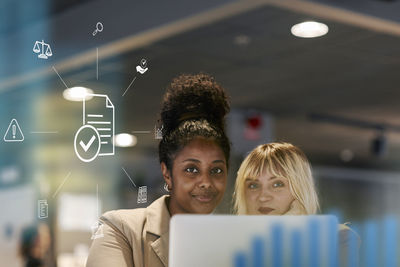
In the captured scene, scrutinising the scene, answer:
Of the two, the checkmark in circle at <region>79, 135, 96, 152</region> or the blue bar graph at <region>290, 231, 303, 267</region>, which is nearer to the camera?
the blue bar graph at <region>290, 231, 303, 267</region>

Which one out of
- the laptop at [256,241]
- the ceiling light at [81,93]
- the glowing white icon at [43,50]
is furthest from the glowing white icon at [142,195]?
the laptop at [256,241]

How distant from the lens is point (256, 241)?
4.05 feet

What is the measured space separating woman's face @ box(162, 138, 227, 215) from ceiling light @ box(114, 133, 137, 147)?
0.28 meters

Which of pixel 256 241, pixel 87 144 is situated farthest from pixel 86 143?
pixel 256 241

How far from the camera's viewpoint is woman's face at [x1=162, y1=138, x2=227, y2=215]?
2.15 metres

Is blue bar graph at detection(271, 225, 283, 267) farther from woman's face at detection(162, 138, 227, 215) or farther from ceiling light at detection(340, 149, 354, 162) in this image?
ceiling light at detection(340, 149, 354, 162)

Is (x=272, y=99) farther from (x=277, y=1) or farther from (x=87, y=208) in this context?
(x=87, y=208)

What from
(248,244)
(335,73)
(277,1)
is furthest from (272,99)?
(248,244)

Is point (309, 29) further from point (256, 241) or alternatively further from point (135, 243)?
point (256, 241)

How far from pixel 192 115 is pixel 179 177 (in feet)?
0.68

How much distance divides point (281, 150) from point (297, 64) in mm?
2876

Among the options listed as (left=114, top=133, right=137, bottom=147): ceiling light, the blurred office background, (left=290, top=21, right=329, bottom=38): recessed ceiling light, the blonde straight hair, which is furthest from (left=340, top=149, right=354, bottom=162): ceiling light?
the blonde straight hair

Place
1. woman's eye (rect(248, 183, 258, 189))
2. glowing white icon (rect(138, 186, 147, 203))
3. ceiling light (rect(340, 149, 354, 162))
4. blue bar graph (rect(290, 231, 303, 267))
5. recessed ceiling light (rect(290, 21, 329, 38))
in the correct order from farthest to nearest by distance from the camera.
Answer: ceiling light (rect(340, 149, 354, 162))
recessed ceiling light (rect(290, 21, 329, 38))
glowing white icon (rect(138, 186, 147, 203))
woman's eye (rect(248, 183, 258, 189))
blue bar graph (rect(290, 231, 303, 267))

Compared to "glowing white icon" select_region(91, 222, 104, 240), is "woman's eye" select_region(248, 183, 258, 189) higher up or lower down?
higher up
